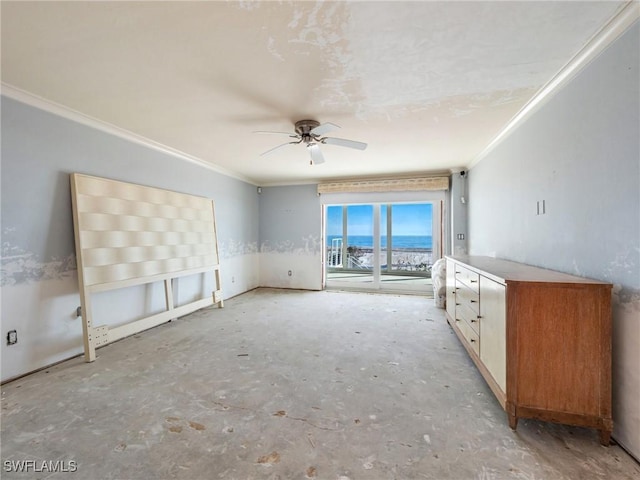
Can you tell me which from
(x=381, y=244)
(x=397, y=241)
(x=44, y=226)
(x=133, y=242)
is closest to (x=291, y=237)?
(x=381, y=244)

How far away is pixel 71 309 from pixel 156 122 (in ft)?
6.78

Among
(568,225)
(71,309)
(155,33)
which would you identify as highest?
(155,33)

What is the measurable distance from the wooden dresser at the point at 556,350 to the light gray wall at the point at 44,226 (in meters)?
3.72

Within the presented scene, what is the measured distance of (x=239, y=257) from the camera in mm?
5480

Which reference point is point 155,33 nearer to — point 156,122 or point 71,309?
point 156,122

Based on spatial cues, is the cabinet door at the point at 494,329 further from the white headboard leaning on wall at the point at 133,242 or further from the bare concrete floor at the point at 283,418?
the white headboard leaning on wall at the point at 133,242

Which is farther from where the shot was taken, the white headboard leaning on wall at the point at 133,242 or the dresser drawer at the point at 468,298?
the white headboard leaning on wall at the point at 133,242

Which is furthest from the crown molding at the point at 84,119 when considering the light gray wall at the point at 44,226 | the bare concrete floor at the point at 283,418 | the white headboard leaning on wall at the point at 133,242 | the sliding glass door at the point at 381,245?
the sliding glass door at the point at 381,245

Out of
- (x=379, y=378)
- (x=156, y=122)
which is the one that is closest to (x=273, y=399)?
(x=379, y=378)

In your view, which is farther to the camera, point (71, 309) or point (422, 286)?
point (422, 286)

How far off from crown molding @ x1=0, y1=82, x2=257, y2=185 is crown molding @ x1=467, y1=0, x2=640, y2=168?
410 centimetres

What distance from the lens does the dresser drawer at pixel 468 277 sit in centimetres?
230

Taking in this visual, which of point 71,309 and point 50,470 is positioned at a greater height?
point 71,309

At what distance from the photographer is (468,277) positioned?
257 centimetres
